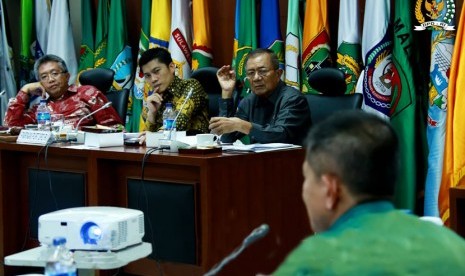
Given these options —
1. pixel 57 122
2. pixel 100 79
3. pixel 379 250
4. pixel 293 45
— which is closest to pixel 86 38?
pixel 100 79

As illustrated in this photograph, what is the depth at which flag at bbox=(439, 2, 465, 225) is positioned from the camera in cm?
418

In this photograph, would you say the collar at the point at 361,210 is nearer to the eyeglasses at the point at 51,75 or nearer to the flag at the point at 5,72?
the eyeglasses at the point at 51,75

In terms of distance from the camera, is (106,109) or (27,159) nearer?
(27,159)

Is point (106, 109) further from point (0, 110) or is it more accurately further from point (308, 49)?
point (0, 110)

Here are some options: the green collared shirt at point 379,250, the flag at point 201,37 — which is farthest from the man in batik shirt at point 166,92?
the green collared shirt at point 379,250

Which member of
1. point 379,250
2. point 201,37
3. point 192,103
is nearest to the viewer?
point 379,250

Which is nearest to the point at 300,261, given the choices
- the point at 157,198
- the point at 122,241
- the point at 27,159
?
the point at 122,241

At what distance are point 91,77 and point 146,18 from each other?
109 cm

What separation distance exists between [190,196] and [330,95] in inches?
48.8

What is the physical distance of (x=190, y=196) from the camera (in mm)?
3295

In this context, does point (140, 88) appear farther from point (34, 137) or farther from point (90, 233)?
point (90, 233)

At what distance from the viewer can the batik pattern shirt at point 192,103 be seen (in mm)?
4320

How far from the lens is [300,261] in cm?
119

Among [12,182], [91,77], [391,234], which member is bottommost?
[12,182]
